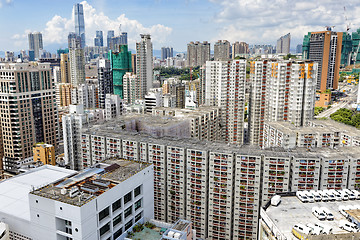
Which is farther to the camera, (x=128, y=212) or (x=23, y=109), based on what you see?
(x=23, y=109)

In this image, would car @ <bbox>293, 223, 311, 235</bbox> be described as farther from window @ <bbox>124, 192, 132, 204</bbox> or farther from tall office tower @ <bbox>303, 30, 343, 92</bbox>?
tall office tower @ <bbox>303, 30, 343, 92</bbox>

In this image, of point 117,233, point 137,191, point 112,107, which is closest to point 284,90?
point 112,107

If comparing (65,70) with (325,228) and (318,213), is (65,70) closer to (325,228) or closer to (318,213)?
(318,213)

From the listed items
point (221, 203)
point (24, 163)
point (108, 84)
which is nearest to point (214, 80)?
point (221, 203)

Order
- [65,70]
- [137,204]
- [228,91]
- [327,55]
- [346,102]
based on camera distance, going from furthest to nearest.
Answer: [65,70] → [327,55] → [346,102] → [228,91] → [137,204]

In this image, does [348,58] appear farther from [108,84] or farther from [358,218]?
[358,218]

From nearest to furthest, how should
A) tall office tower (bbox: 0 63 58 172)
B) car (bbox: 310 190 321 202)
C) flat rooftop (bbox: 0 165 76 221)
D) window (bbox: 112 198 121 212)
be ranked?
1. car (bbox: 310 190 321 202)
2. window (bbox: 112 198 121 212)
3. flat rooftop (bbox: 0 165 76 221)
4. tall office tower (bbox: 0 63 58 172)

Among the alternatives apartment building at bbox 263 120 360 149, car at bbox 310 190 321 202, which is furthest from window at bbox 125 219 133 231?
apartment building at bbox 263 120 360 149
